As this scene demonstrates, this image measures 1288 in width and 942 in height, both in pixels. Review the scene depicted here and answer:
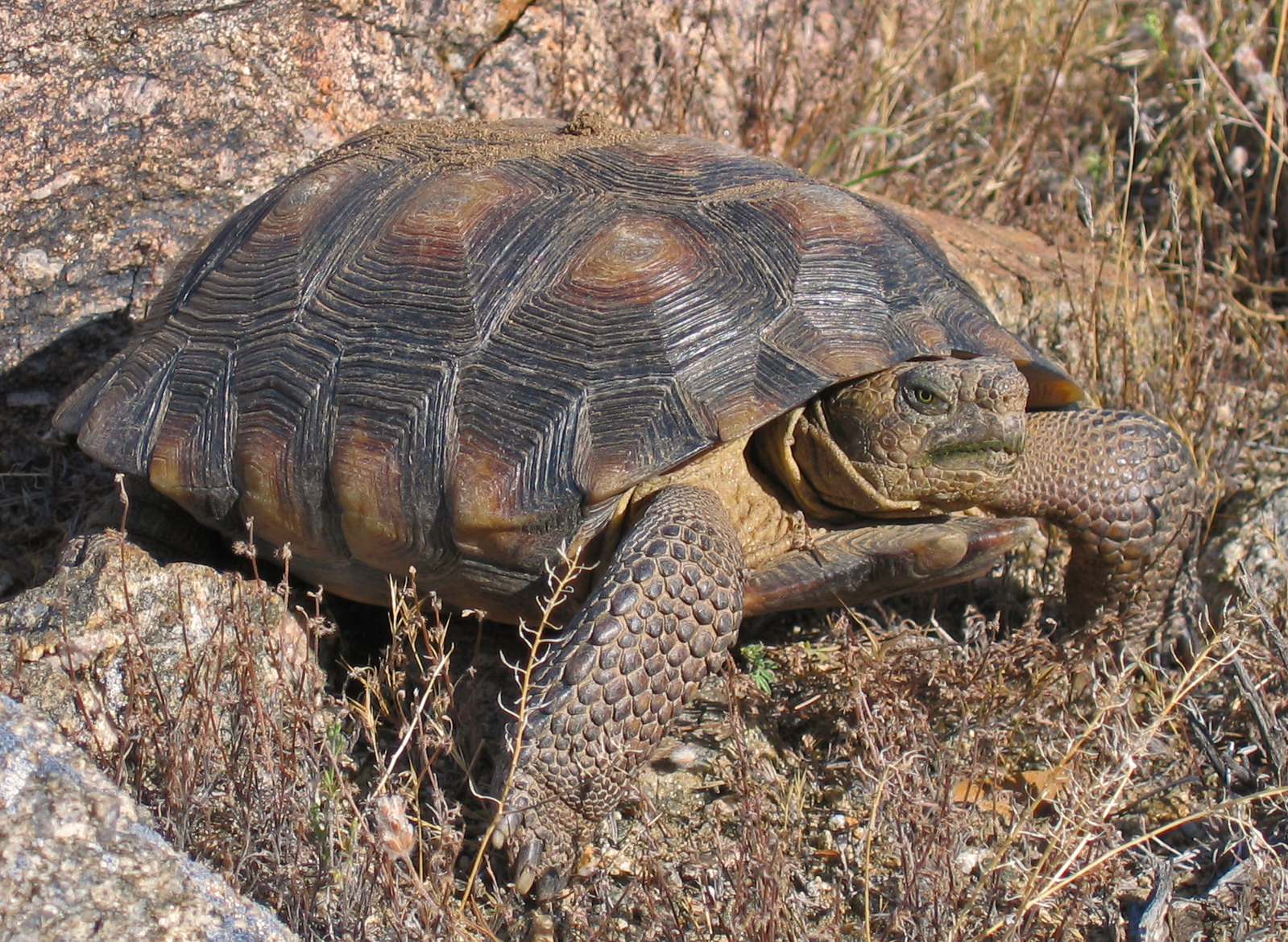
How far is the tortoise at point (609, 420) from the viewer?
248cm

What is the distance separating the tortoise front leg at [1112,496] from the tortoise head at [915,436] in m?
0.27

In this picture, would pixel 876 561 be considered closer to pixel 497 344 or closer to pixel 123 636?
pixel 497 344

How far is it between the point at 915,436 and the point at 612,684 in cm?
89

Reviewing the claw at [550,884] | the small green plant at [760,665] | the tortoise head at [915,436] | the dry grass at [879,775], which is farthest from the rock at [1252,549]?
the claw at [550,884]

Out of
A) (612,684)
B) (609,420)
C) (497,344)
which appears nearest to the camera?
(612,684)

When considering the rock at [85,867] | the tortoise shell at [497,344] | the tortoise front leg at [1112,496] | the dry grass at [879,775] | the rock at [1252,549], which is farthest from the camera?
the rock at [1252,549]

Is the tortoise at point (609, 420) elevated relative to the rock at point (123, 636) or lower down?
elevated

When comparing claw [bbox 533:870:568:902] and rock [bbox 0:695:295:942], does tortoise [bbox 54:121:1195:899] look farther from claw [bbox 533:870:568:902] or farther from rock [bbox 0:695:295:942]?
rock [bbox 0:695:295:942]

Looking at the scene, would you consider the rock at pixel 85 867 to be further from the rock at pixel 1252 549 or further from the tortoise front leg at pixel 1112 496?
the rock at pixel 1252 549

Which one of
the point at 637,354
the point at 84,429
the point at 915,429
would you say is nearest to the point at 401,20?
the point at 84,429

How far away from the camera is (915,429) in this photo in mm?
2650

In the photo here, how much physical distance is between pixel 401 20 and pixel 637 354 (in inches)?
87.0

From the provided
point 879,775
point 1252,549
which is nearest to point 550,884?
point 879,775

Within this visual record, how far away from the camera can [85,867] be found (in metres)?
1.83
